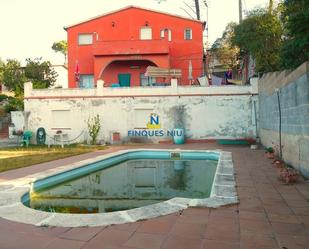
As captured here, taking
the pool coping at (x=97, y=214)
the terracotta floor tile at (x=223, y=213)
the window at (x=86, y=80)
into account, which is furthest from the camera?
the window at (x=86, y=80)

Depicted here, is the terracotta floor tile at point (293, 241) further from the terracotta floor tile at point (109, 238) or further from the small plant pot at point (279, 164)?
the small plant pot at point (279, 164)

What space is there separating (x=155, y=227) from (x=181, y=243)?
689 millimetres

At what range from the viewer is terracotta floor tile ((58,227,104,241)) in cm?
432

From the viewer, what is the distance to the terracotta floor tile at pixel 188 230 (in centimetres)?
430

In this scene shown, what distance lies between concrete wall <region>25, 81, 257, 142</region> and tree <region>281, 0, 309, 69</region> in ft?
26.5

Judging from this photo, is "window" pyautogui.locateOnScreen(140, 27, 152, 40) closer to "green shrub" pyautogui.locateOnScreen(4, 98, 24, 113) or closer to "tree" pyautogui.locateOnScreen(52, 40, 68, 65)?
"green shrub" pyautogui.locateOnScreen(4, 98, 24, 113)

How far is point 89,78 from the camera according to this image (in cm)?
2605

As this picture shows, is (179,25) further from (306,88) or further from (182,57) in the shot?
(306,88)

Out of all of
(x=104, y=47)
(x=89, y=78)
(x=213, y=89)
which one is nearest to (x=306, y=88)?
(x=213, y=89)

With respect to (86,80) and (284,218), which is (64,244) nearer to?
(284,218)

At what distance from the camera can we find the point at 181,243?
4035 mm

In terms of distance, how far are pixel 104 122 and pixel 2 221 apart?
50.5ft

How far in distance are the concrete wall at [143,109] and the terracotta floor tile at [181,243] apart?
15786mm

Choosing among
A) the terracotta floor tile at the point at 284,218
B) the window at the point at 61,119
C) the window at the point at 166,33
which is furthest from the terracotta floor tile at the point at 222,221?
the window at the point at 166,33
